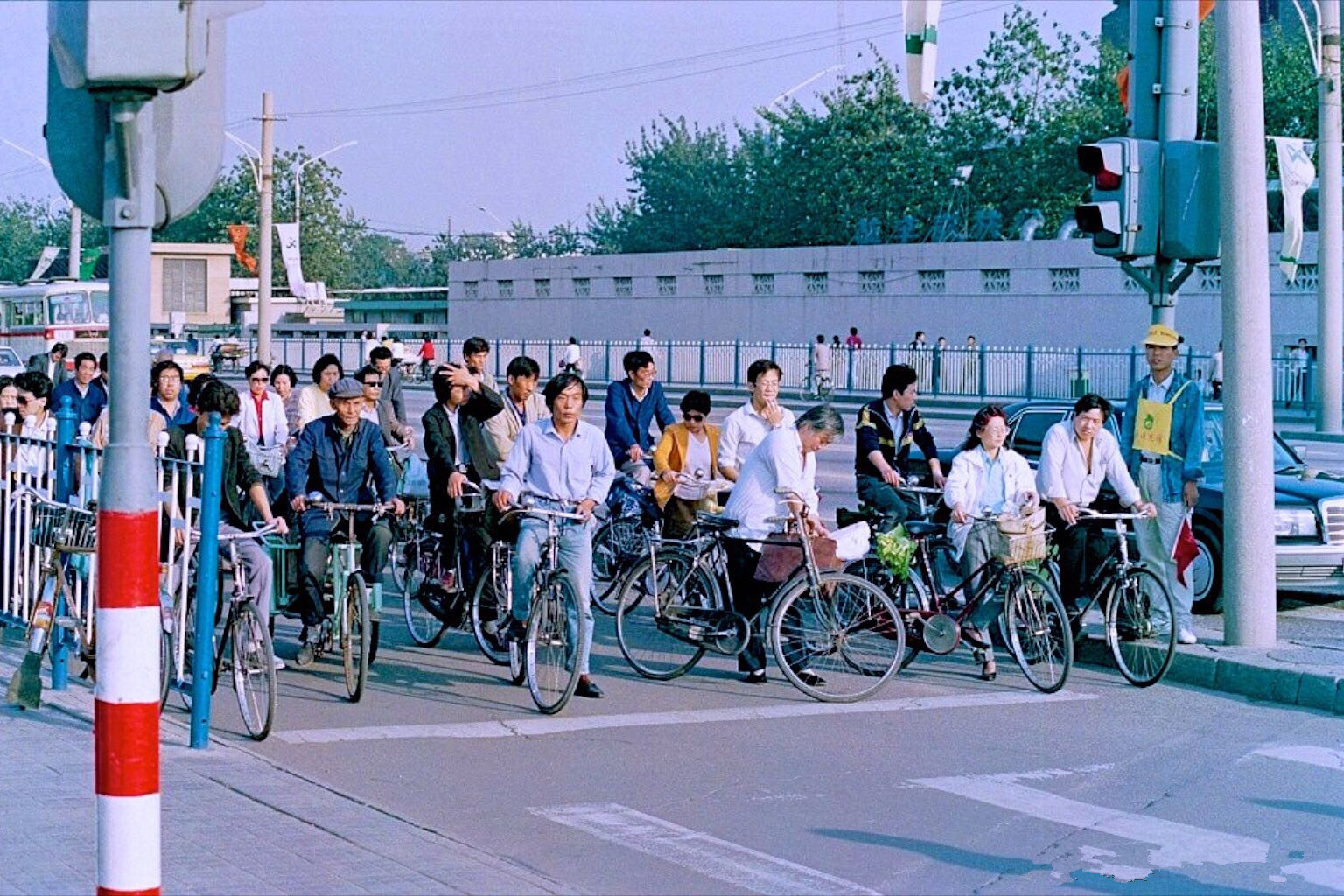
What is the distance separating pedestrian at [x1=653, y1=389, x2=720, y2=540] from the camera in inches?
493

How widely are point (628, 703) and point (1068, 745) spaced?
2.43 m

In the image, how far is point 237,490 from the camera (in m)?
10.0

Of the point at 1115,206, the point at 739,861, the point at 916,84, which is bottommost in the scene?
the point at 739,861

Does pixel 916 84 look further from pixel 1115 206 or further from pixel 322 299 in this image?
pixel 322 299

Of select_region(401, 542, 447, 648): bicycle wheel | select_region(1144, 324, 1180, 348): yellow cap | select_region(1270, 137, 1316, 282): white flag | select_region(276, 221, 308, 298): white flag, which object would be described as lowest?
select_region(401, 542, 447, 648): bicycle wheel

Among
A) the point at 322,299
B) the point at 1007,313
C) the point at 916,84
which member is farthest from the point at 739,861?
the point at 322,299

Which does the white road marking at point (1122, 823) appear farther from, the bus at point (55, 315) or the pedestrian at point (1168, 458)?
the bus at point (55, 315)

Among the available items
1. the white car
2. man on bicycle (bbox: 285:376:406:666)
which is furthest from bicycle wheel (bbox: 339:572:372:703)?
the white car

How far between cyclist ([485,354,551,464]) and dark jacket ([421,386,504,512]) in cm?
5

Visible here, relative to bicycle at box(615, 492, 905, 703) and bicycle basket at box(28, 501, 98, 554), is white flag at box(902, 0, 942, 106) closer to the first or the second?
bicycle at box(615, 492, 905, 703)

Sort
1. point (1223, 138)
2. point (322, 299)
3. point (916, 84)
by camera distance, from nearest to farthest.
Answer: point (1223, 138) → point (916, 84) → point (322, 299)

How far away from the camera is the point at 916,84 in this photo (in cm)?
1445

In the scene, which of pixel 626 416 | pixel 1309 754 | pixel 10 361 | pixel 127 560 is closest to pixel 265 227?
pixel 10 361

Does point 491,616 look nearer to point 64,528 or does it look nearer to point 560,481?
point 560,481
